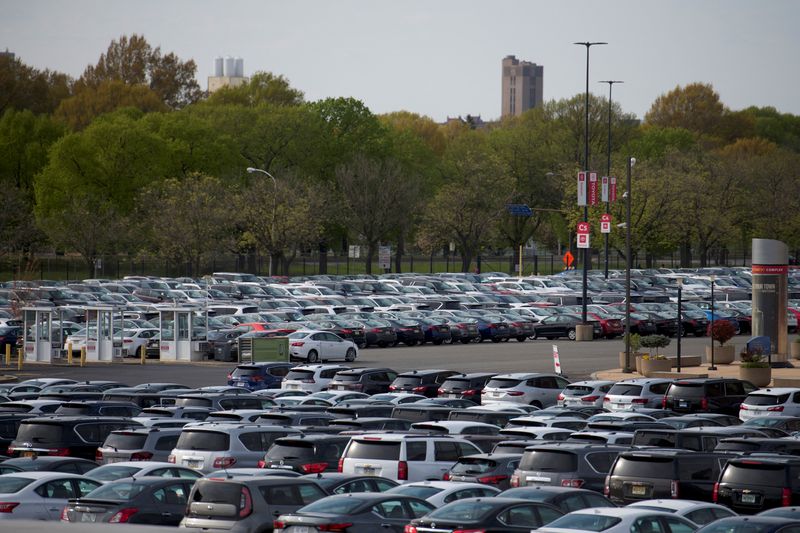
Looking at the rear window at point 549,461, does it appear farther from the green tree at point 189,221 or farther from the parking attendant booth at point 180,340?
the green tree at point 189,221

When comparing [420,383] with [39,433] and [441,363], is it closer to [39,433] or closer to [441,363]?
[441,363]

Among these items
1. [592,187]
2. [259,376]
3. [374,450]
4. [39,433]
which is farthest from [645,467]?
[592,187]

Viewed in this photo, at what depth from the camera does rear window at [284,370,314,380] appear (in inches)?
1344

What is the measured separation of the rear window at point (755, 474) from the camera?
54.4 ft

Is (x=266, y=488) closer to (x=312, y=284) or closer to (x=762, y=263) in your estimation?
(x=762, y=263)

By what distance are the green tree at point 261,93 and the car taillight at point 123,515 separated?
119 m

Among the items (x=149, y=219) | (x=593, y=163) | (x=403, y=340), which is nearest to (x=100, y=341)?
(x=403, y=340)

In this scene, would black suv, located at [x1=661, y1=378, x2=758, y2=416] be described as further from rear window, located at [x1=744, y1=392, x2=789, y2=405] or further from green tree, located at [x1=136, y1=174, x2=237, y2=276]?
green tree, located at [x1=136, y1=174, x2=237, y2=276]

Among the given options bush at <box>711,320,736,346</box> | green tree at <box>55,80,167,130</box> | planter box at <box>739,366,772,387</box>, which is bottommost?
planter box at <box>739,366,772,387</box>

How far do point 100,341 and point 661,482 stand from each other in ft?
111

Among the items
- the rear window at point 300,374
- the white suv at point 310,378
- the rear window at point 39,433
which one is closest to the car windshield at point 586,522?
the rear window at point 39,433

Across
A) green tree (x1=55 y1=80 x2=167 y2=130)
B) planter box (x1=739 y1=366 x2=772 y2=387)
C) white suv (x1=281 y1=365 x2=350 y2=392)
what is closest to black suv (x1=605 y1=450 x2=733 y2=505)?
white suv (x1=281 y1=365 x2=350 y2=392)

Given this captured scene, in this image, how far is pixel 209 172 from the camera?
329 feet

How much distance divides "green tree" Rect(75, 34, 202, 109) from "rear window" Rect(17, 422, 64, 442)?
134111 mm
